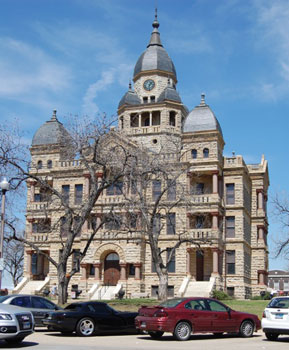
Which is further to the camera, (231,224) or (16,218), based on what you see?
(231,224)

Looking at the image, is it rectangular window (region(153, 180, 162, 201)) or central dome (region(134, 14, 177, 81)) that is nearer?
rectangular window (region(153, 180, 162, 201))

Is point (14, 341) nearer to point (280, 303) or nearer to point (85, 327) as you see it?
point (85, 327)

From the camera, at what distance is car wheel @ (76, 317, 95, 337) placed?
67.7 feet

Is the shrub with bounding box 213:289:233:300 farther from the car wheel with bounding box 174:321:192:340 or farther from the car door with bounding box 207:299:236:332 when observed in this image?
the car wheel with bounding box 174:321:192:340

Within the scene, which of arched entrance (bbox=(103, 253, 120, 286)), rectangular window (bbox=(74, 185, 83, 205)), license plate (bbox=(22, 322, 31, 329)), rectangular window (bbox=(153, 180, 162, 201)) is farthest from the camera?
rectangular window (bbox=(74, 185, 83, 205))

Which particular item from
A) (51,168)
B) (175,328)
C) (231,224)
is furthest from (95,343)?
(51,168)

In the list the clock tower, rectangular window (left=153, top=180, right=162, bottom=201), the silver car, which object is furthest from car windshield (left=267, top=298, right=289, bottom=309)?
the clock tower

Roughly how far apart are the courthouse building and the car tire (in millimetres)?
23342

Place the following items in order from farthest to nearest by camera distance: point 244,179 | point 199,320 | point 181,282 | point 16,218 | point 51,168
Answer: point 51,168 < point 244,179 < point 181,282 < point 16,218 < point 199,320

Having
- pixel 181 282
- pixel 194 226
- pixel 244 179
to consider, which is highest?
pixel 244 179

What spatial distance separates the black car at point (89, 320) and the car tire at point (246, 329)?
3.99 metres

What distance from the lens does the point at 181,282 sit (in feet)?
158

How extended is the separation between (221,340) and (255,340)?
48.3 inches

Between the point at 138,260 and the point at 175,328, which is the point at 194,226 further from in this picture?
the point at 175,328
